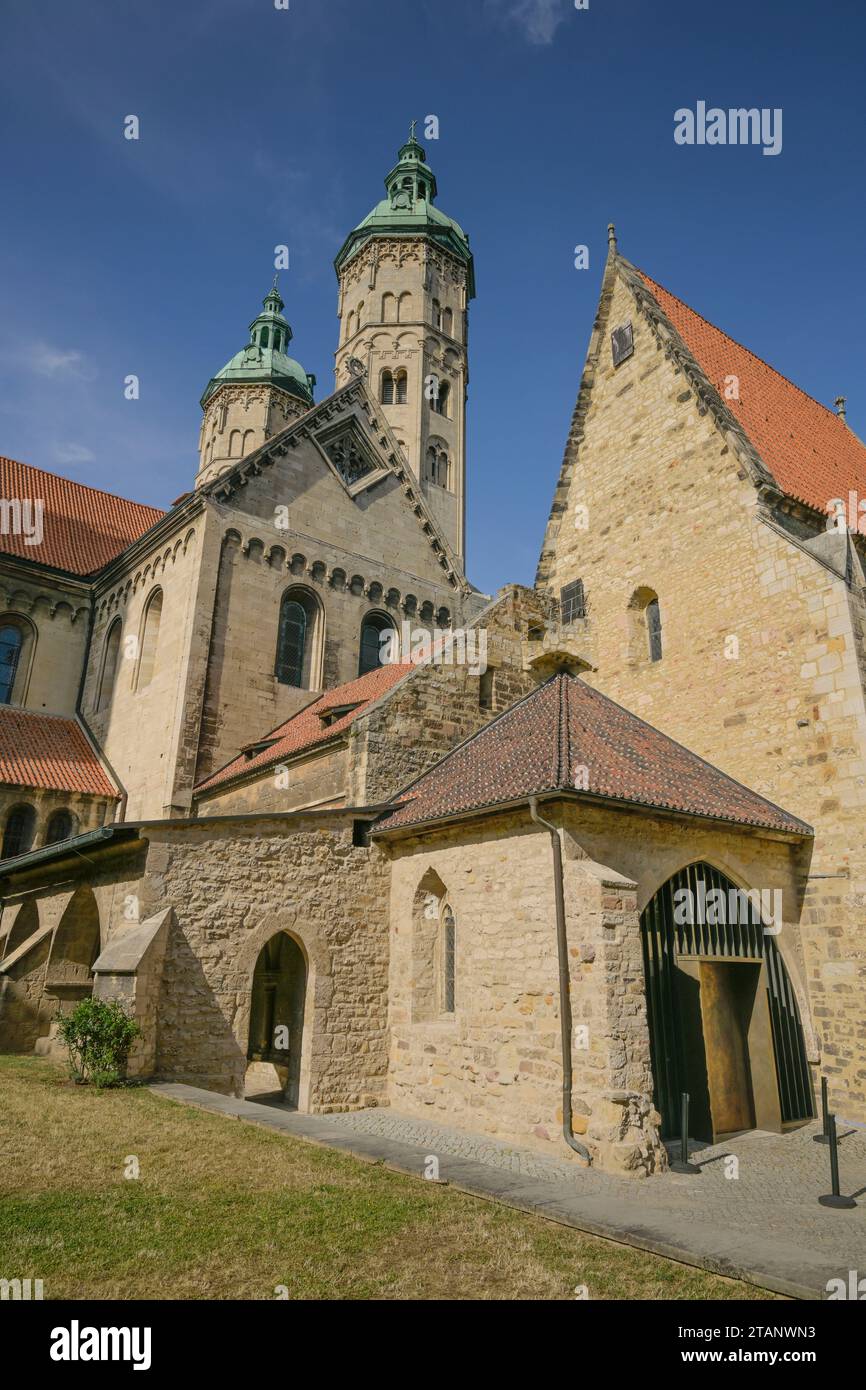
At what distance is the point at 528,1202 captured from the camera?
6.61 m

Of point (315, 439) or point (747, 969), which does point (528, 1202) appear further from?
point (315, 439)

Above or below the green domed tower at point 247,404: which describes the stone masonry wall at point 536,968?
below

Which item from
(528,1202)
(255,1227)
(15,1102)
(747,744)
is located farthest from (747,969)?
(15,1102)

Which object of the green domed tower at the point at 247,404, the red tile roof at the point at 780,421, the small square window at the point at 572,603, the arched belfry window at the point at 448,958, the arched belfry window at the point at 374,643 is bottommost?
the arched belfry window at the point at 448,958

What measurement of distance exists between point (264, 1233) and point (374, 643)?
19.8 meters

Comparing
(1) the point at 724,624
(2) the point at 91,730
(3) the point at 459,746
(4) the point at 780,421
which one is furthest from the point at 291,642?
(4) the point at 780,421

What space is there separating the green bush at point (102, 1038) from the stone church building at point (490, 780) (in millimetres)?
276

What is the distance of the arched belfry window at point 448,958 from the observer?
40.0 feet

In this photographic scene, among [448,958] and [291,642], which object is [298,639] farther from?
[448,958]

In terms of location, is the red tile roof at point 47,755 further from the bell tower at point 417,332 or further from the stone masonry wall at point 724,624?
the bell tower at point 417,332

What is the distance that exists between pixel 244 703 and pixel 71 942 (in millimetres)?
7393

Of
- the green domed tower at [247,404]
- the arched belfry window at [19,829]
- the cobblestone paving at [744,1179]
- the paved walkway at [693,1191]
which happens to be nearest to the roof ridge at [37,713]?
the arched belfry window at [19,829]

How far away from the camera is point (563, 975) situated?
959cm

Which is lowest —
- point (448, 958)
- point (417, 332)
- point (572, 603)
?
point (448, 958)
